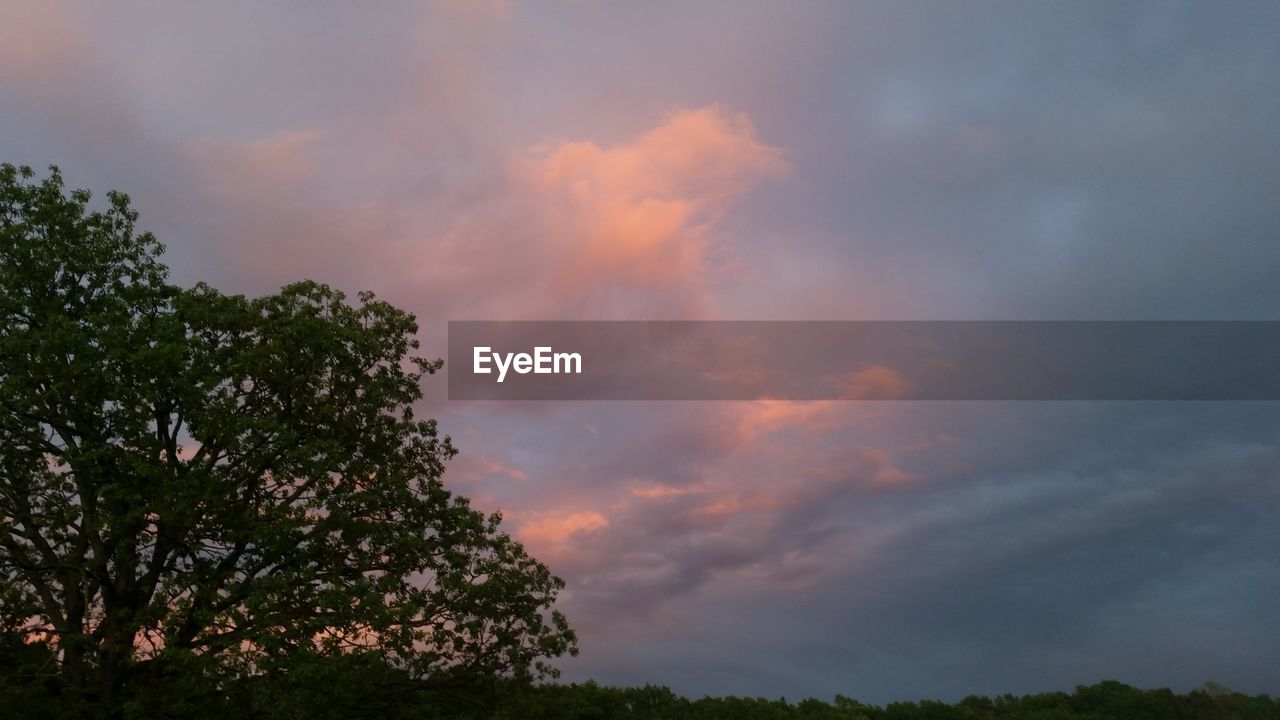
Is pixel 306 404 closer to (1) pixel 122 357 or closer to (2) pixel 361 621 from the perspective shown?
(1) pixel 122 357

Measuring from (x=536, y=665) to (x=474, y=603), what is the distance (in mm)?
3056

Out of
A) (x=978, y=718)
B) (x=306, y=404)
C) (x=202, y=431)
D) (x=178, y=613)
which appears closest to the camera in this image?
(x=178, y=613)

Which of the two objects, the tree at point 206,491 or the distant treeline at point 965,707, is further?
the distant treeline at point 965,707

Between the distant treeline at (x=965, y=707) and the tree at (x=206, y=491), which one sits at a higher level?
the tree at (x=206, y=491)

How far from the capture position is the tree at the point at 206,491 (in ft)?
82.0

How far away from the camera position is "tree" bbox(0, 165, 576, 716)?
984 inches

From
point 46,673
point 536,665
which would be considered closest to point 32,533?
point 46,673

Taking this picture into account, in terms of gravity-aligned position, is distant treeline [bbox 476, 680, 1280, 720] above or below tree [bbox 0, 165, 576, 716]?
below

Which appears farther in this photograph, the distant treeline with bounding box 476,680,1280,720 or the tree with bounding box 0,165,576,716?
the distant treeline with bounding box 476,680,1280,720

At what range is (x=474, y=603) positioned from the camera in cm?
2752

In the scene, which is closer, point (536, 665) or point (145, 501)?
point (145, 501)

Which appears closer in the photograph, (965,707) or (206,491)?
(206,491)

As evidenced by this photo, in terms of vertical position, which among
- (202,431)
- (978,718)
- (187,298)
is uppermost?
(187,298)

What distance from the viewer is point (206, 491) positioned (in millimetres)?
24656
